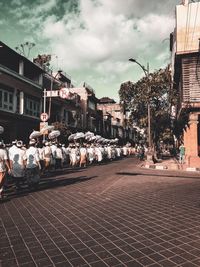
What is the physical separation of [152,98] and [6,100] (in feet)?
42.7

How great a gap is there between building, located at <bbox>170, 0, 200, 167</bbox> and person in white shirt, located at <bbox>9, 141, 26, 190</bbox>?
582 inches

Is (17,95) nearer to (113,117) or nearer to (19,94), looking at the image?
(19,94)

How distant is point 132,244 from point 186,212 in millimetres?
2937

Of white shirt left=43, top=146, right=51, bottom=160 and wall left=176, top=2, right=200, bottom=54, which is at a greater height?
wall left=176, top=2, right=200, bottom=54

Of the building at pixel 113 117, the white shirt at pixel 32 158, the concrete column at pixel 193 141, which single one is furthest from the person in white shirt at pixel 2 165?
the building at pixel 113 117

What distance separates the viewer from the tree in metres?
27.6

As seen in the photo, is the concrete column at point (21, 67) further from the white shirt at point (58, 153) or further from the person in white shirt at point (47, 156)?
the person in white shirt at point (47, 156)

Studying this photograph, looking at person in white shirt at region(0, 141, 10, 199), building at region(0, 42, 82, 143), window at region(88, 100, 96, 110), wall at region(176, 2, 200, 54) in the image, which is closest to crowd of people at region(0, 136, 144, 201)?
person in white shirt at region(0, 141, 10, 199)

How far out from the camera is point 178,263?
443 centimetres

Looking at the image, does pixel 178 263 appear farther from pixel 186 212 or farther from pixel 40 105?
pixel 40 105

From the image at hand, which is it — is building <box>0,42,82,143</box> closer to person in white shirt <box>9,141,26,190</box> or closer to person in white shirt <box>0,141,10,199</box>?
person in white shirt <box>9,141,26,190</box>

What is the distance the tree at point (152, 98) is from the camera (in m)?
27.6

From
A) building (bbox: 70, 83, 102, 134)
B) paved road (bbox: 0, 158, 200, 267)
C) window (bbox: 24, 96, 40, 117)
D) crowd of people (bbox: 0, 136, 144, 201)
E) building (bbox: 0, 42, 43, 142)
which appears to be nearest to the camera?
paved road (bbox: 0, 158, 200, 267)

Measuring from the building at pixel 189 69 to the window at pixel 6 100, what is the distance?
14671mm
